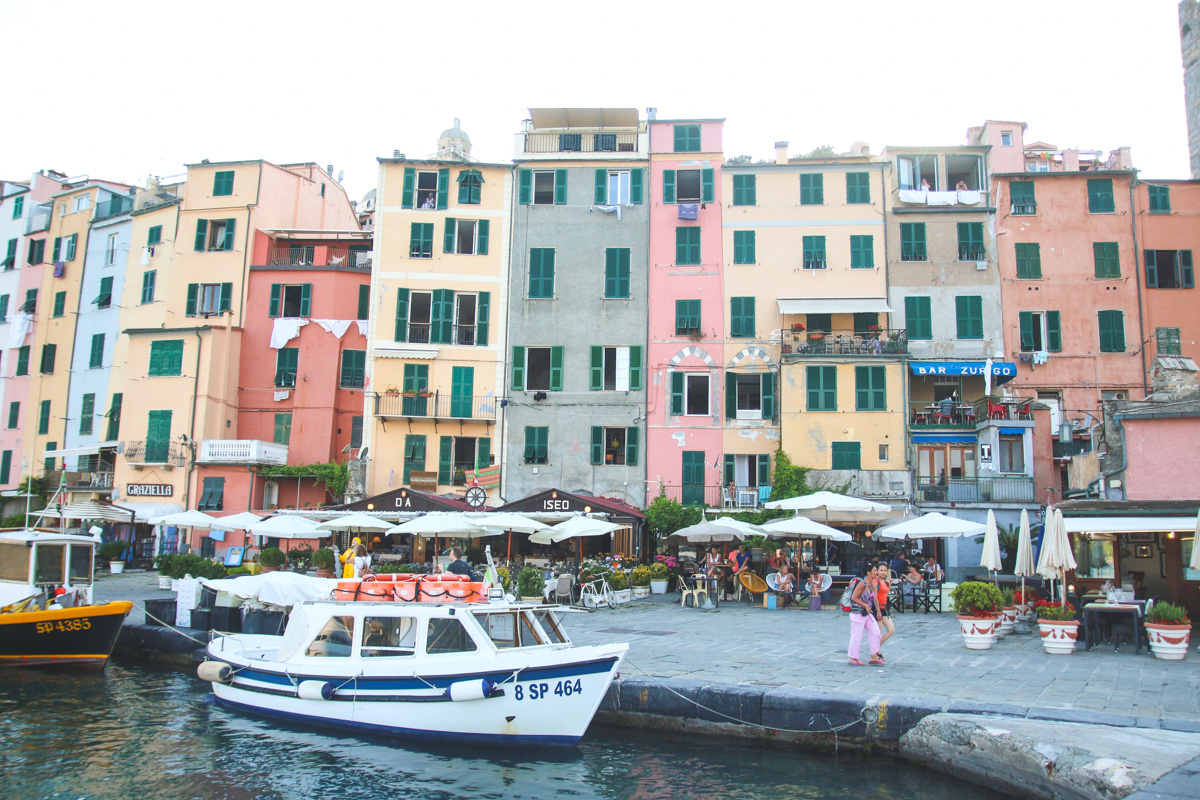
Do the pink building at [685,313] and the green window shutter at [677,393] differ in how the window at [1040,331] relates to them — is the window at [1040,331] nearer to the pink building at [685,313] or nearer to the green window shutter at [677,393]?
the pink building at [685,313]

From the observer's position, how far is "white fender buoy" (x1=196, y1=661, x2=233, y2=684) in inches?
557

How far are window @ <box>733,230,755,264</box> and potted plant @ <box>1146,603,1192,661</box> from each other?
74.0ft

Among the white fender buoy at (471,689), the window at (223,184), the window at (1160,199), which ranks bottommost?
the white fender buoy at (471,689)

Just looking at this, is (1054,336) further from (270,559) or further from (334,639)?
(334,639)

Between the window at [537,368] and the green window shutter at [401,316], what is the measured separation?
419 cm

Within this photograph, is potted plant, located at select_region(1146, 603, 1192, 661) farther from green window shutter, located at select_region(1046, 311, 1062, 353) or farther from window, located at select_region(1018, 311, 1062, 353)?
green window shutter, located at select_region(1046, 311, 1062, 353)

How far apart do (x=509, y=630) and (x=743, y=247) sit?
82.3 feet

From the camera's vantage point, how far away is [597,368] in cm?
3397

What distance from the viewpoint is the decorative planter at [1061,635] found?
1445cm

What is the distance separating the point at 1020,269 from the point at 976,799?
28.3 m

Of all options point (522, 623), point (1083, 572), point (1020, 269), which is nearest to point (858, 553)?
point (1083, 572)

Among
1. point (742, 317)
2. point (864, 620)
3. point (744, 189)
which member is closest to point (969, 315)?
point (742, 317)

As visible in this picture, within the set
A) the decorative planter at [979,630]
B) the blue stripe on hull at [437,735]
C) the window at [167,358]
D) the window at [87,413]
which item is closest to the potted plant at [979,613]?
the decorative planter at [979,630]

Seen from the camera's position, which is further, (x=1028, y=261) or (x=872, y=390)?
(x=1028, y=261)
